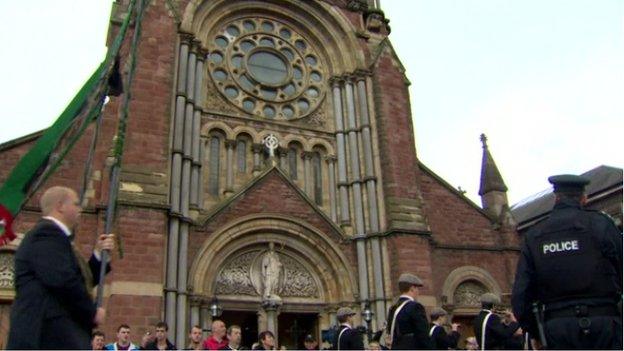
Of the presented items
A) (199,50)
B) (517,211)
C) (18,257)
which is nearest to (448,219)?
(199,50)

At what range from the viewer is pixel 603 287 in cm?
409

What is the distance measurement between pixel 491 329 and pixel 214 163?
11.1 m

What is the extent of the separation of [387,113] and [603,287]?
14.5 meters

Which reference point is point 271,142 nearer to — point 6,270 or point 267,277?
point 267,277

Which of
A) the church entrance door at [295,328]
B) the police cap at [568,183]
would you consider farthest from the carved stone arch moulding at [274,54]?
the police cap at [568,183]

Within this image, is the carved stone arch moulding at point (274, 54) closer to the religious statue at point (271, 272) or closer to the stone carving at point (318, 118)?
the stone carving at point (318, 118)

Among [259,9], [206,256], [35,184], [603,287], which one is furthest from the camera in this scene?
[259,9]

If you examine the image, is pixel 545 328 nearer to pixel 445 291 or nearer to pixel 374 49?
pixel 445 291

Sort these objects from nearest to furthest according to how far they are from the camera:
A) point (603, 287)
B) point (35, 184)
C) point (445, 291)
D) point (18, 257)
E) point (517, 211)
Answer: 1. point (18, 257)
2. point (603, 287)
3. point (35, 184)
4. point (445, 291)
5. point (517, 211)

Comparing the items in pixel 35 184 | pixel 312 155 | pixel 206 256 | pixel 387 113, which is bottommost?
pixel 35 184

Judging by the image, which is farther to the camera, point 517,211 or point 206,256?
point 517,211

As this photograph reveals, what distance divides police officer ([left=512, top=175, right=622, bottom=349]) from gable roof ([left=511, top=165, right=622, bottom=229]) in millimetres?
18873

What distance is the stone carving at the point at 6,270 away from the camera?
43.1 ft

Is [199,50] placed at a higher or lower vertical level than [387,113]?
higher
